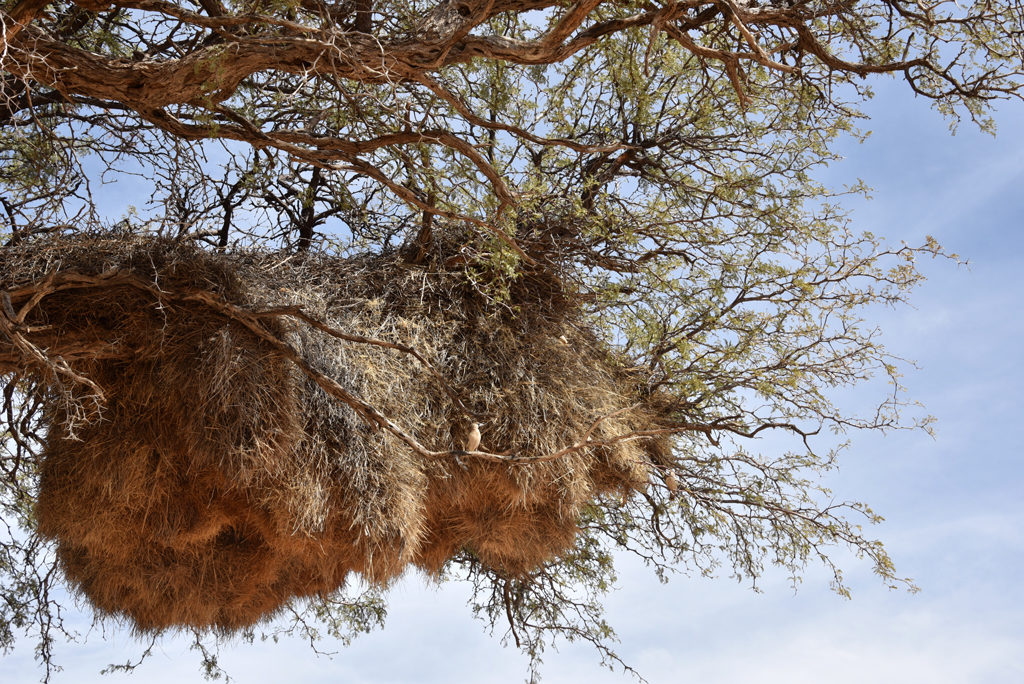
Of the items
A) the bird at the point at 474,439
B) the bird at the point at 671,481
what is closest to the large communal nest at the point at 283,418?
the bird at the point at 474,439

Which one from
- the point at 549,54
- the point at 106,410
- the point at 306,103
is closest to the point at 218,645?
the point at 106,410

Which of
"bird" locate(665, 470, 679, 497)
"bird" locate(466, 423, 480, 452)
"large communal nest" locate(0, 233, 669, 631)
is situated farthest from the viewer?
"bird" locate(665, 470, 679, 497)

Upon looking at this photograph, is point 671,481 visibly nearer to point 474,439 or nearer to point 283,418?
point 474,439

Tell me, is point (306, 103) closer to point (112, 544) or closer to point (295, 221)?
point (295, 221)

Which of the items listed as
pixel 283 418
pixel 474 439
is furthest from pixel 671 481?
pixel 283 418

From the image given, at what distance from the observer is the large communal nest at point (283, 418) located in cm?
396

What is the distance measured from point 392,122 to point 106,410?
1.75 m

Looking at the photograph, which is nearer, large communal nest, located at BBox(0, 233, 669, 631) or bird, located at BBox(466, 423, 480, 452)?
large communal nest, located at BBox(0, 233, 669, 631)

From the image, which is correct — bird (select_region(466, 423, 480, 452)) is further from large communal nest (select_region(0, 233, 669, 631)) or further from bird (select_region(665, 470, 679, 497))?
bird (select_region(665, 470, 679, 497))

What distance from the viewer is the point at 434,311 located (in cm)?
482

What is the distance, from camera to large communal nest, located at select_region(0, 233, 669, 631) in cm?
396

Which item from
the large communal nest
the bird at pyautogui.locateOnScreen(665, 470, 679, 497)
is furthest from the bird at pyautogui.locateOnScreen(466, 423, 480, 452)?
the bird at pyautogui.locateOnScreen(665, 470, 679, 497)

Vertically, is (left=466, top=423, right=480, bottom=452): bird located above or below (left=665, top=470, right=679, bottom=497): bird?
below

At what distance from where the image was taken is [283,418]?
405 centimetres
